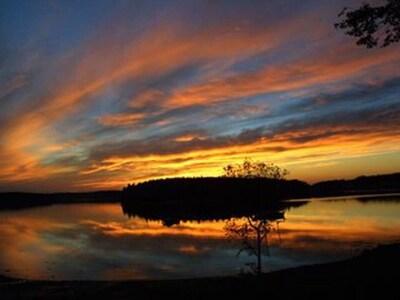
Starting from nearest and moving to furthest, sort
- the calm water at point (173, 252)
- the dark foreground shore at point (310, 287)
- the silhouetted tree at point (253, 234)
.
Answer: the dark foreground shore at point (310, 287) < the silhouetted tree at point (253, 234) < the calm water at point (173, 252)

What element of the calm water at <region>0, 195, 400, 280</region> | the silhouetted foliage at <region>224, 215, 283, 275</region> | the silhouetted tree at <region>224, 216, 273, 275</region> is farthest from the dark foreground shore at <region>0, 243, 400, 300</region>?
the calm water at <region>0, 195, 400, 280</region>

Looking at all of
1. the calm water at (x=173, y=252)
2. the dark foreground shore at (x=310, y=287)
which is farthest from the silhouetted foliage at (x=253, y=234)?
the dark foreground shore at (x=310, y=287)

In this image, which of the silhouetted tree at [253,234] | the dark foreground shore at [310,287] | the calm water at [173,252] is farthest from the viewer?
the calm water at [173,252]

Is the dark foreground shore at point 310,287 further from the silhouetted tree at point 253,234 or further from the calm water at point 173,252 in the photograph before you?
the calm water at point 173,252

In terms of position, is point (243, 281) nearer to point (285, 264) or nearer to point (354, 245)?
point (285, 264)

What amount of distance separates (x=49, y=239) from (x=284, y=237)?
4590cm

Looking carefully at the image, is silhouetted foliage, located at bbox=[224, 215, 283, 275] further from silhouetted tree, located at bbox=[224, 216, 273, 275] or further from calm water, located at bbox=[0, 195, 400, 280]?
calm water, located at bbox=[0, 195, 400, 280]

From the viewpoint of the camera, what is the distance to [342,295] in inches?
695

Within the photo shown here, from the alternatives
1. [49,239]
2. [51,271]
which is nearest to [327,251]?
[51,271]

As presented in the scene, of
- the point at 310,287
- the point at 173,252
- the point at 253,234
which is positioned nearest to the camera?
the point at 310,287

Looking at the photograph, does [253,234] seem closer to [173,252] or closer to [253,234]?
[253,234]

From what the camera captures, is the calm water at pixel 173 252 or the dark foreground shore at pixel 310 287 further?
the calm water at pixel 173 252

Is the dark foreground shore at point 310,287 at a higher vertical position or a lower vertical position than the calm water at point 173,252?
higher

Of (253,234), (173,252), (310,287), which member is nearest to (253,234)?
(253,234)
